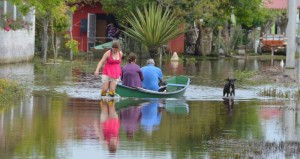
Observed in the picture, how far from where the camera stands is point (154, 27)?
46.3 meters

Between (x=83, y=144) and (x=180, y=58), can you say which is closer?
(x=83, y=144)

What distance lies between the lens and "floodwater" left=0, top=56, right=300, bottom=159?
45.3ft

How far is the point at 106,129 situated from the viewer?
1648cm

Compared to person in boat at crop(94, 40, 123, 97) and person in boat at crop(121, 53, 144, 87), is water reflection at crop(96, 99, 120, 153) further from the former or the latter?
person in boat at crop(121, 53, 144, 87)

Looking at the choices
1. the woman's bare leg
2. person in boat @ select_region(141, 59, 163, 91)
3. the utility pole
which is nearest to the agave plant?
the utility pole

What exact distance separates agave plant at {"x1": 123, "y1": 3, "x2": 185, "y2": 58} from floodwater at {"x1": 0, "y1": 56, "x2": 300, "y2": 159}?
1805 cm

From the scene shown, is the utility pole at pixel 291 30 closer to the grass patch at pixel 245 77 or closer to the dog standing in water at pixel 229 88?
the grass patch at pixel 245 77

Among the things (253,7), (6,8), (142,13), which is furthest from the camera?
(253,7)

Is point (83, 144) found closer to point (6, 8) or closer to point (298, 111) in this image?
point (298, 111)

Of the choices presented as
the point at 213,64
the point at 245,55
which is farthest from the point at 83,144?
the point at 245,55

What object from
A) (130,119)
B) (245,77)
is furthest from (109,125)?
(245,77)

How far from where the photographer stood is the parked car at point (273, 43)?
59.1 meters

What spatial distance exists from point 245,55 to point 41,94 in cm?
3472

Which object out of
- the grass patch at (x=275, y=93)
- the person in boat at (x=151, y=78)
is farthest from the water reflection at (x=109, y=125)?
the grass patch at (x=275, y=93)
